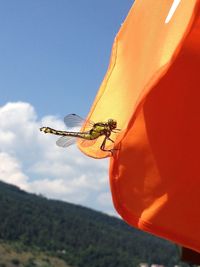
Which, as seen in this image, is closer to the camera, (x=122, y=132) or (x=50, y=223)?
(x=122, y=132)

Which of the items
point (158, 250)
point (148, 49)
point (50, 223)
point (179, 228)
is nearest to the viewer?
point (179, 228)

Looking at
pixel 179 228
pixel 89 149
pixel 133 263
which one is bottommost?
pixel 179 228

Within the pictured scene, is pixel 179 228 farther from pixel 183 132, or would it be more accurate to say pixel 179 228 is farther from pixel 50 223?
pixel 50 223

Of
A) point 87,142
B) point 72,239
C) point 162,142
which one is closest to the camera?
point 162,142

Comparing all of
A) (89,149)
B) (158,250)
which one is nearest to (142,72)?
(89,149)

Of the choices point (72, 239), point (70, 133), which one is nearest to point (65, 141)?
point (70, 133)

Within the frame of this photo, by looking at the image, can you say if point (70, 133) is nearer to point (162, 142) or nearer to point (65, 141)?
point (65, 141)
